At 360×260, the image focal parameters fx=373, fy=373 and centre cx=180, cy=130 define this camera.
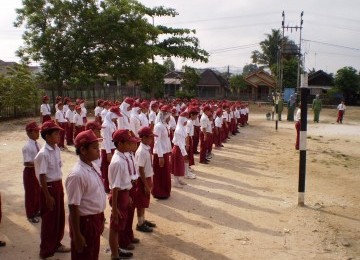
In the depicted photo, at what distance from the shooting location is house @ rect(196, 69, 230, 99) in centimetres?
5204

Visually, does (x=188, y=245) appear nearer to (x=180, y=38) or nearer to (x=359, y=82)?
(x=180, y=38)

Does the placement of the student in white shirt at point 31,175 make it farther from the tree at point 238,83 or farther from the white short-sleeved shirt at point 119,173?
the tree at point 238,83

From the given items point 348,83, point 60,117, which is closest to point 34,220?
point 60,117

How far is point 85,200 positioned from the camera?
13.3 ft

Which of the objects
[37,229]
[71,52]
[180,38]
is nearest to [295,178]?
[37,229]

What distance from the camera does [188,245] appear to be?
587 cm

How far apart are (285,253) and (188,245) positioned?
1480 millimetres

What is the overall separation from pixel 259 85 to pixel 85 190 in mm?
48710

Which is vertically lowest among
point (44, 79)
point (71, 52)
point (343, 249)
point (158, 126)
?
point (343, 249)

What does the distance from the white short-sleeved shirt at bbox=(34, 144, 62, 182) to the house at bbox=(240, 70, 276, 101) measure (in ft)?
150

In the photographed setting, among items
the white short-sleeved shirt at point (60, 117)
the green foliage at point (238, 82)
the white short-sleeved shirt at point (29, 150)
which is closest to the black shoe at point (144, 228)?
the white short-sleeved shirt at point (29, 150)

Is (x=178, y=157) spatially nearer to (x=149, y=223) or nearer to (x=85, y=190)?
(x=149, y=223)

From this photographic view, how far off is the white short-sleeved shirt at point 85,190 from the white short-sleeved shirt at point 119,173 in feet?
2.61

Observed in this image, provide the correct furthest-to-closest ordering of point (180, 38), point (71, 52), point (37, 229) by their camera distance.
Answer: point (180, 38) → point (71, 52) → point (37, 229)
